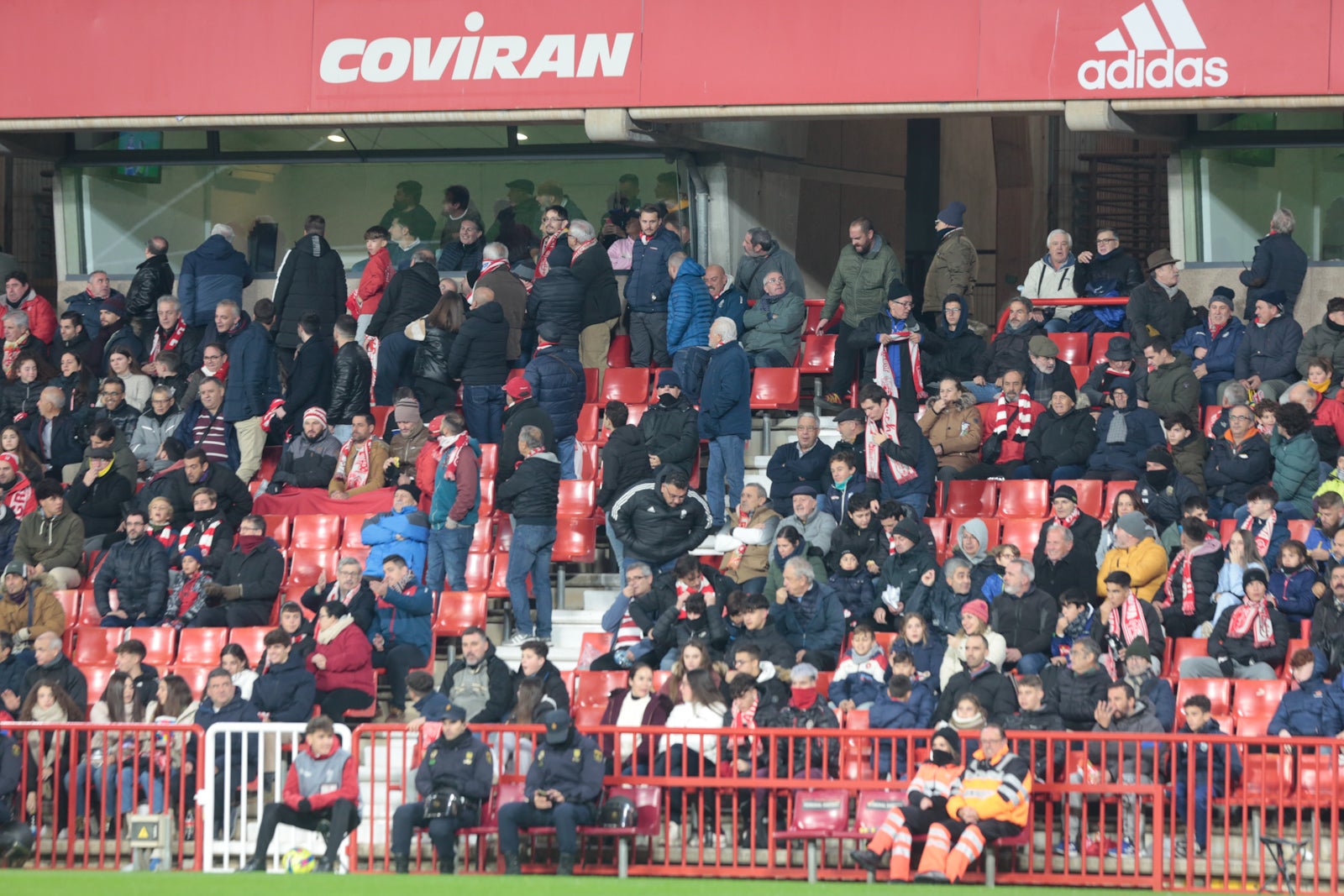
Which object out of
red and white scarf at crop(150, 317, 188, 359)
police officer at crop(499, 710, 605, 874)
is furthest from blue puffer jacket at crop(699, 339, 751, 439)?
red and white scarf at crop(150, 317, 188, 359)

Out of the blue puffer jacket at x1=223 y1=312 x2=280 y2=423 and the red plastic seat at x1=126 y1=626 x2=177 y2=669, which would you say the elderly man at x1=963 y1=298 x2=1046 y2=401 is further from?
the red plastic seat at x1=126 y1=626 x2=177 y2=669

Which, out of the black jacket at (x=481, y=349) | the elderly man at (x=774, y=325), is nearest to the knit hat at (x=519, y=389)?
the black jacket at (x=481, y=349)

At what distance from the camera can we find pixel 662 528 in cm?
1379

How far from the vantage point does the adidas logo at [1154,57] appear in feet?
49.9

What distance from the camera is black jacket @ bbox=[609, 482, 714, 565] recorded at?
1379 centimetres

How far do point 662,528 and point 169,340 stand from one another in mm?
5637

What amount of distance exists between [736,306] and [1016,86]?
110 inches

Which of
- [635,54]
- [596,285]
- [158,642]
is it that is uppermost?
[635,54]

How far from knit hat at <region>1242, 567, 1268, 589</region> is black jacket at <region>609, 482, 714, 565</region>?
3.66m

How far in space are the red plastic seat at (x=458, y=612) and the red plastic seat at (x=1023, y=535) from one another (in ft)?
12.2

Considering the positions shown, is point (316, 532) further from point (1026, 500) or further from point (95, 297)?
point (1026, 500)

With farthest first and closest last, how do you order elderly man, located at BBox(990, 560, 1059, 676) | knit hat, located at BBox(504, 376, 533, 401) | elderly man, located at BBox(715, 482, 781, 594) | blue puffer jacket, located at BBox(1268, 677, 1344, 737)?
knit hat, located at BBox(504, 376, 533, 401) < elderly man, located at BBox(715, 482, 781, 594) < elderly man, located at BBox(990, 560, 1059, 676) < blue puffer jacket, located at BBox(1268, 677, 1344, 737)

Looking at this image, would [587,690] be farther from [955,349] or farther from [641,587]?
[955,349]

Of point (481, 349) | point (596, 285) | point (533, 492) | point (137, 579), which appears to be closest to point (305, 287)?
point (481, 349)
